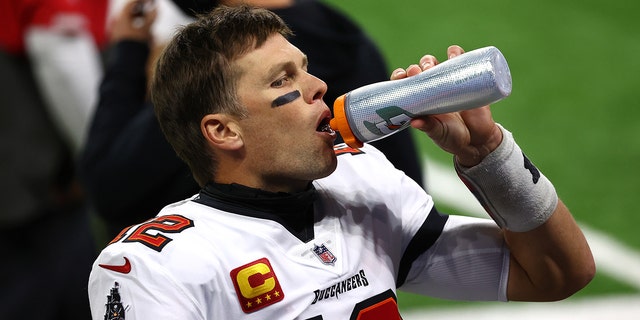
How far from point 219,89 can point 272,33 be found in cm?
16

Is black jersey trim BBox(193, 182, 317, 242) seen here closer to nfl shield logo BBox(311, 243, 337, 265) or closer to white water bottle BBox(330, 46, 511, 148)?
nfl shield logo BBox(311, 243, 337, 265)

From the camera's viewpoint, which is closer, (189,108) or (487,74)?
(487,74)

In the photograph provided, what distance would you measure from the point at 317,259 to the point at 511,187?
39 centimetres

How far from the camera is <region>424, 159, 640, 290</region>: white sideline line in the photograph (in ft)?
16.9

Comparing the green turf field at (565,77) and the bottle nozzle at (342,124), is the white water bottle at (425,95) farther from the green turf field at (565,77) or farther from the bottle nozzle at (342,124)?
the green turf field at (565,77)

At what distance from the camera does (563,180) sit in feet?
19.0

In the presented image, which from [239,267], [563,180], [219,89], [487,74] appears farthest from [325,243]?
[563,180]

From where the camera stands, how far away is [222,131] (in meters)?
2.10

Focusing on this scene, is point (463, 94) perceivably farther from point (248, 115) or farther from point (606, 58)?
point (606, 58)

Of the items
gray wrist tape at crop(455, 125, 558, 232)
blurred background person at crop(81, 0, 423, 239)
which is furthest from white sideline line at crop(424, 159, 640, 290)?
gray wrist tape at crop(455, 125, 558, 232)

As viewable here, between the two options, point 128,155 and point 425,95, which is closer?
point 425,95

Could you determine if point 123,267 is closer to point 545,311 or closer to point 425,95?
point 425,95

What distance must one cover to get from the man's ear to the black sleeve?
549 millimetres

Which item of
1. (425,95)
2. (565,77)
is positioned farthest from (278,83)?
(565,77)
